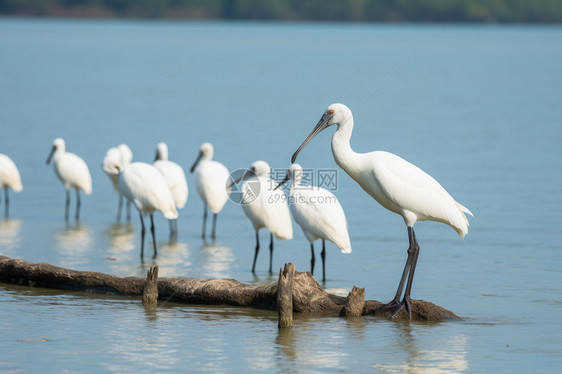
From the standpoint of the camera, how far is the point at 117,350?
8406mm

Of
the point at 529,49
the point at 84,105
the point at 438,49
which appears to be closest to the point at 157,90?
the point at 84,105

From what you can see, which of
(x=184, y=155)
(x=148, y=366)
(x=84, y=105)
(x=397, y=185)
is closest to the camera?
(x=148, y=366)

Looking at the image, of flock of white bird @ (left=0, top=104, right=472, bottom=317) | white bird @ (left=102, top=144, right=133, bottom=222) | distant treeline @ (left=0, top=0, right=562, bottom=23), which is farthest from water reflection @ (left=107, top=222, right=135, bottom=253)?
distant treeline @ (left=0, top=0, right=562, bottom=23)

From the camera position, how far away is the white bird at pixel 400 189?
9703 mm

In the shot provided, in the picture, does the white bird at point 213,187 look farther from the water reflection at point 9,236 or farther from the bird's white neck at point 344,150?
the bird's white neck at point 344,150

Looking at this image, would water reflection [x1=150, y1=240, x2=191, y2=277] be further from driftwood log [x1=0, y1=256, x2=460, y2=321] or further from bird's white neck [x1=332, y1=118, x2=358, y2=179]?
bird's white neck [x1=332, y1=118, x2=358, y2=179]

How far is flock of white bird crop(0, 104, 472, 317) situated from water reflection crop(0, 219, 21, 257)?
1.07 meters

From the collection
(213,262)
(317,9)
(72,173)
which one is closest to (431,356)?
(213,262)

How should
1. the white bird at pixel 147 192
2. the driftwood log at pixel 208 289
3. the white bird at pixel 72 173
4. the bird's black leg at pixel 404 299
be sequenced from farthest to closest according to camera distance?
1. the white bird at pixel 72 173
2. the white bird at pixel 147 192
3. the driftwood log at pixel 208 289
4. the bird's black leg at pixel 404 299

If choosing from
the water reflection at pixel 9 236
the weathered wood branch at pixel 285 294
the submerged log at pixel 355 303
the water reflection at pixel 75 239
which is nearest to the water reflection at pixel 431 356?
the submerged log at pixel 355 303

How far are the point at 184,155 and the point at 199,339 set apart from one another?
56.8 ft

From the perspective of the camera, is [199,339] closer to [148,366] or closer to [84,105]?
[148,366]

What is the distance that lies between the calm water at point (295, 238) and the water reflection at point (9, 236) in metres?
0.09

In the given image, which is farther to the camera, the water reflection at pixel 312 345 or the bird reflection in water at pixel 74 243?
the bird reflection in water at pixel 74 243
